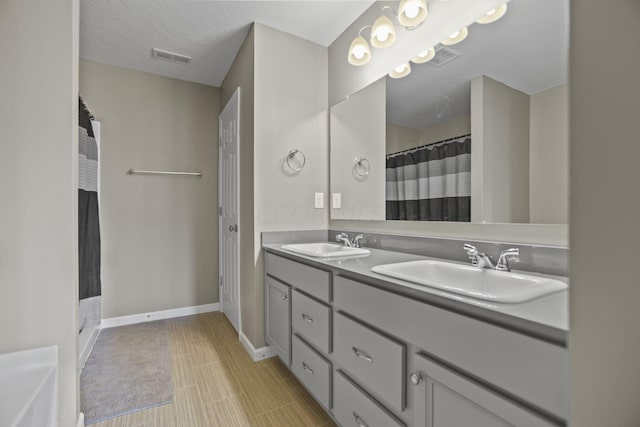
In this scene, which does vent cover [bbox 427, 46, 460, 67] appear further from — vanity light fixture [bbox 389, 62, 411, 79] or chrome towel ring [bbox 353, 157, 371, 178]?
chrome towel ring [bbox 353, 157, 371, 178]

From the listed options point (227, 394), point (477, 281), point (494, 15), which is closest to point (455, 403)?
point (477, 281)

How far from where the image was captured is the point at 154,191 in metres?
2.96

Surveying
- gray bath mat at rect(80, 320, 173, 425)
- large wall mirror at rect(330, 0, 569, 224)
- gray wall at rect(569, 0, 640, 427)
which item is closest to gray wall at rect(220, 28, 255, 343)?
gray bath mat at rect(80, 320, 173, 425)

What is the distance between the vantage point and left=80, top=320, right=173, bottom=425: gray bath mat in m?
1.64

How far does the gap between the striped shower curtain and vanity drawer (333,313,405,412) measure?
1773 mm

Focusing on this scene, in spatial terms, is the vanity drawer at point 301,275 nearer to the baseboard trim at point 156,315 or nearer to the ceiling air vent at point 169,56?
the baseboard trim at point 156,315

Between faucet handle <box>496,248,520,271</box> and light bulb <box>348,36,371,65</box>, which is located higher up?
light bulb <box>348,36,371,65</box>

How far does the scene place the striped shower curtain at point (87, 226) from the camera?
198 cm

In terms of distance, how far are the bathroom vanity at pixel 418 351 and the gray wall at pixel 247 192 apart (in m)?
0.63

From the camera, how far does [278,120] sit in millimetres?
2230

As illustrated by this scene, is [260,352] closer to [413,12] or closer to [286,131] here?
[286,131]

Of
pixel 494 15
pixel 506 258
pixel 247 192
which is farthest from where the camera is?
pixel 247 192

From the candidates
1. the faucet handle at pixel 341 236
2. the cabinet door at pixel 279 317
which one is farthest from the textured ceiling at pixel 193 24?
the cabinet door at pixel 279 317

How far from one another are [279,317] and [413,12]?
1927 millimetres
